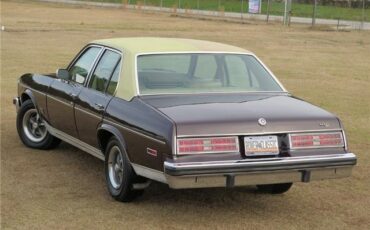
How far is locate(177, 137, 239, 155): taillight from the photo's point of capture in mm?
5320

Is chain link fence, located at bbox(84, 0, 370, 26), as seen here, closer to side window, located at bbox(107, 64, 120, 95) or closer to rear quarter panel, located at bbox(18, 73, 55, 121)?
rear quarter panel, located at bbox(18, 73, 55, 121)

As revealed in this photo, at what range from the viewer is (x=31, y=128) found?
827cm

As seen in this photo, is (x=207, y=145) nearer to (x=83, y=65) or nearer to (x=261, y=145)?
(x=261, y=145)

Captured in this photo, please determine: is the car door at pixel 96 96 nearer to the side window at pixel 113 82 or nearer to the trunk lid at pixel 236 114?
the side window at pixel 113 82

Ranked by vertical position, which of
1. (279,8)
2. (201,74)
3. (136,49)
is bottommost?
(279,8)

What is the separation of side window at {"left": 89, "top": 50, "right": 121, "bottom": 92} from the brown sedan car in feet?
0.04

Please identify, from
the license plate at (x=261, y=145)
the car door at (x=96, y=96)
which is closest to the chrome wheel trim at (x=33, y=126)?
the car door at (x=96, y=96)

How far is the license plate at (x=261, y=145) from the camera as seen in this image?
17.9 ft

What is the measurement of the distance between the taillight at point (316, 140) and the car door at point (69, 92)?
2.47 meters

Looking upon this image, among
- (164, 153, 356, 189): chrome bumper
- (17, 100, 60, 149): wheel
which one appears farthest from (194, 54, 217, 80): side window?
(17, 100, 60, 149): wheel

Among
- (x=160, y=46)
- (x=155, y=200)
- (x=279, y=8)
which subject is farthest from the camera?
(x=279, y=8)

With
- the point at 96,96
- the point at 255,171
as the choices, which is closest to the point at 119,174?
the point at 96,96

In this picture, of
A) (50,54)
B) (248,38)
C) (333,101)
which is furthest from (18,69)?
(248,38)

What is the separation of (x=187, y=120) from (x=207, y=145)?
256 mm
